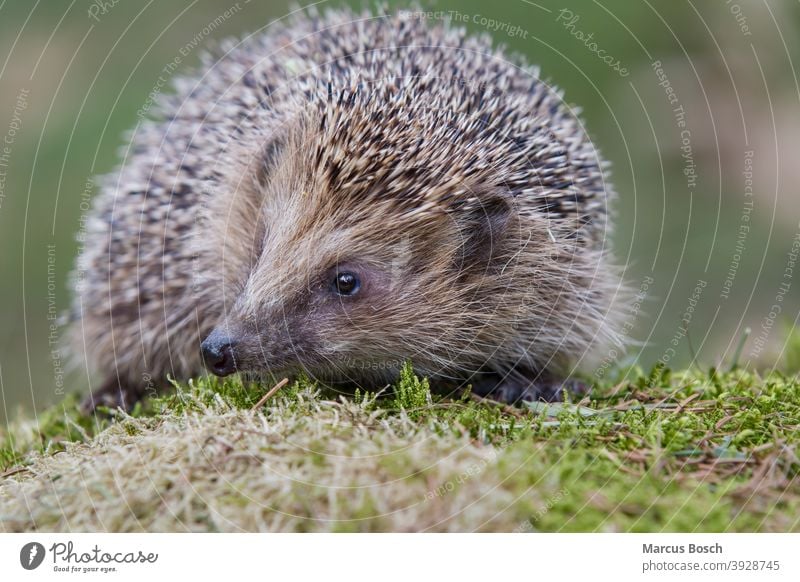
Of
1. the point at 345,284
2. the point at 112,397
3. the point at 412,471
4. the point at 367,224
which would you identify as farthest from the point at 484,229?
the point at 112,397

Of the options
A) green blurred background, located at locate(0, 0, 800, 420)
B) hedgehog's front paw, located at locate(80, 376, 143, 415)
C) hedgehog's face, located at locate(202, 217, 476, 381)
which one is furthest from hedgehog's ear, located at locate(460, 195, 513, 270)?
green blurred background, located at locate(0, 0, 800, 420)

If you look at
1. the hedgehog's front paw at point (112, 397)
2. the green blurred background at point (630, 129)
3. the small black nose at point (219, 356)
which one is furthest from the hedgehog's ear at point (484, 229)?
the green blurred background at point (630, 129)

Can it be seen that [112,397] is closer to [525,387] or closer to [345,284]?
[345,284]

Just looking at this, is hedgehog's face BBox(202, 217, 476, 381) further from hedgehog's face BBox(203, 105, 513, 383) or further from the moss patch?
the moss patch

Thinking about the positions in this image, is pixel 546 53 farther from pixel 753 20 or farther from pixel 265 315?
pixel 265 315

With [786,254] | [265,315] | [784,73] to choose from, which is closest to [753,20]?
[784,73]

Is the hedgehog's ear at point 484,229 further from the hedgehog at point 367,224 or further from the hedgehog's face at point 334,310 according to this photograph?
the hedgehog's face at point 334,310

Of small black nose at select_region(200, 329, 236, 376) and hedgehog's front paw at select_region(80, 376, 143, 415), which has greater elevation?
small black nose at select_region(200, 329, 236, 376)
